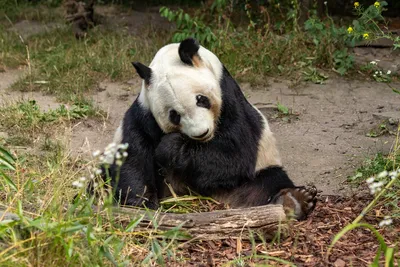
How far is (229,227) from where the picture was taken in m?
4.57

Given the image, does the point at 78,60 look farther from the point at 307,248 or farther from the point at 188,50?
the point at 307,248

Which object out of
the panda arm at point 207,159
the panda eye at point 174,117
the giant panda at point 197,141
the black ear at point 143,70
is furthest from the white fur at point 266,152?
the black ear at point 143,70

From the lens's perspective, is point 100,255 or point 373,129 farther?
point 373,129

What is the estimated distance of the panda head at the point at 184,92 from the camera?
4.88 meters

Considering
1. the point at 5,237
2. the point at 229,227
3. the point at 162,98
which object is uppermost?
the point at 162,98

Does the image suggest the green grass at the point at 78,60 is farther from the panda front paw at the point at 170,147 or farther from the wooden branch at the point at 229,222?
the wooden branch at the point at 229,222

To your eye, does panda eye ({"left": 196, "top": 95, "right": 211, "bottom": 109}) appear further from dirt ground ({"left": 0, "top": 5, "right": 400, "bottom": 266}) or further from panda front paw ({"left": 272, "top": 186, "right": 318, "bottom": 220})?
panda front paw ({"left": 272, "top": 186, "right": 318, "bottom": 220})

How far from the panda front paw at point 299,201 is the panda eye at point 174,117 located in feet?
3.12

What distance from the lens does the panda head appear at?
4.88 meters

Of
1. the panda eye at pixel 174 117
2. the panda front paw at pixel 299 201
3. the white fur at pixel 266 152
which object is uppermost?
the panda eye at pixel 174 117

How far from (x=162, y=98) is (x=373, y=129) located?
2.90 m

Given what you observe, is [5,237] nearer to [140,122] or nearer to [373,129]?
[140,122]

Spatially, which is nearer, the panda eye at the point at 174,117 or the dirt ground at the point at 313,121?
the panda eye at the point at 174,117

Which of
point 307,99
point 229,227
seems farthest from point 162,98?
point 307,99
